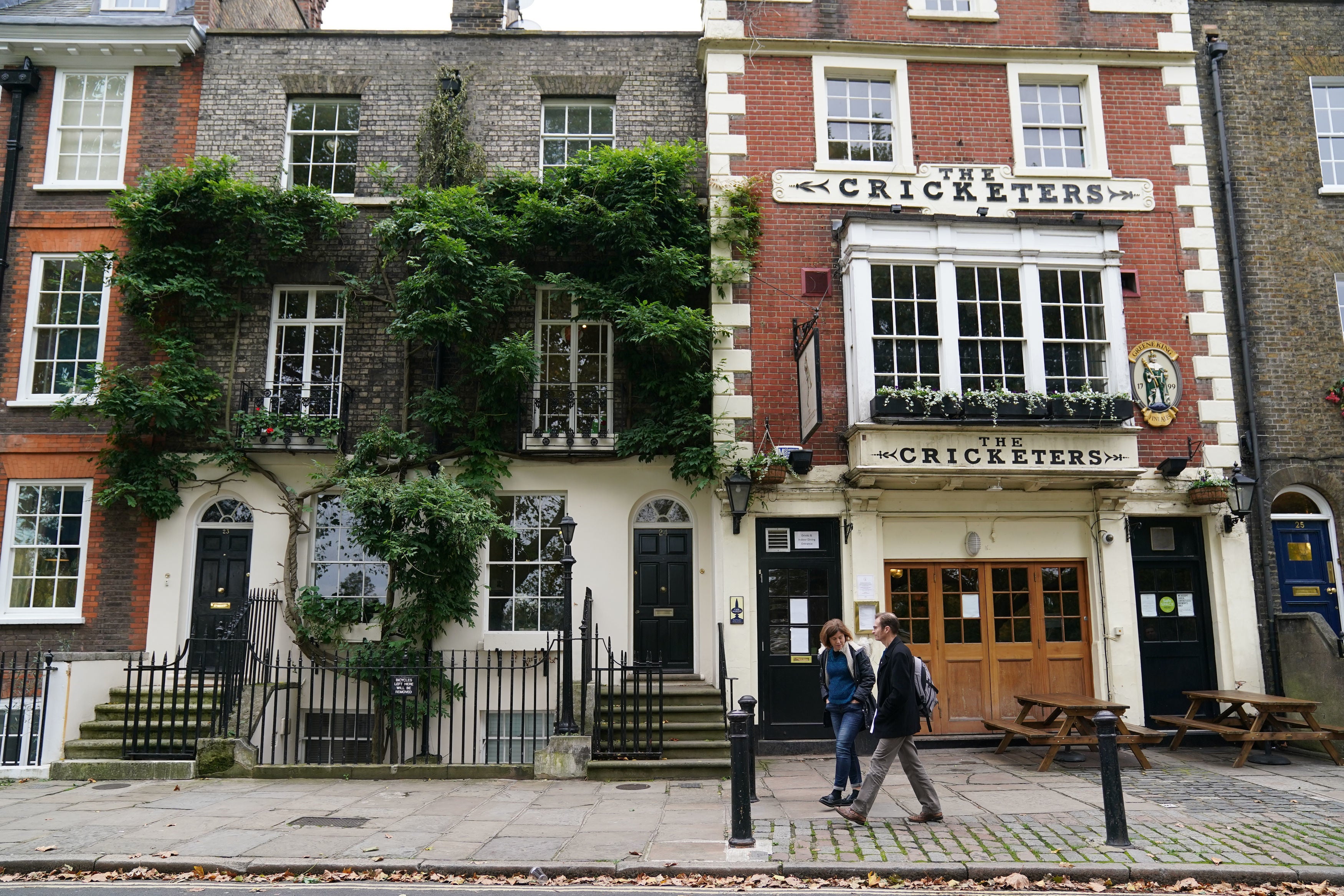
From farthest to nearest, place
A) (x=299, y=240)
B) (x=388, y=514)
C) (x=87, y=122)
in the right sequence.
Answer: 1. (x=87, y=122)
2. (x=299, y=240)
3. (x=388, y=514)

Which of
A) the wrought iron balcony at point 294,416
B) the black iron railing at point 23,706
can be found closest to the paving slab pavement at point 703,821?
the black iron railing at point 23,706

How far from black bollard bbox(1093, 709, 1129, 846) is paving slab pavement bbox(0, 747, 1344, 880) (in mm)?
122

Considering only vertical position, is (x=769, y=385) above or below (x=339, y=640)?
above

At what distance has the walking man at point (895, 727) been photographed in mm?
7527

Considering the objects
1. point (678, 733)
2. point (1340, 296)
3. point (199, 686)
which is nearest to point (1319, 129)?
point (1340, 296)

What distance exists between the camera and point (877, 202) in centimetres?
1273

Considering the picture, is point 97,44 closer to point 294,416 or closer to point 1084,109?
point 294,416

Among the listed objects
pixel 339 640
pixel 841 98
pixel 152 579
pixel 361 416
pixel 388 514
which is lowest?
pixel 339 640

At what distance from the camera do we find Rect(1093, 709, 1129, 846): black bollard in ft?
22.6

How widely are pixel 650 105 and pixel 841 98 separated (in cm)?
301

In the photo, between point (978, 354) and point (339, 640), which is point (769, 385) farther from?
point (339, 640)

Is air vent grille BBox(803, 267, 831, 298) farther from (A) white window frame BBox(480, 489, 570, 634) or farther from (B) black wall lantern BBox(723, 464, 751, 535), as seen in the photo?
(A) white window frame BBox(480, 489, 570, 634)

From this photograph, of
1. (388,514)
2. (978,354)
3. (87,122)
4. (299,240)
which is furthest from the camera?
(87,122)

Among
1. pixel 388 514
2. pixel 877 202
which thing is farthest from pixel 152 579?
pixel 877 202
